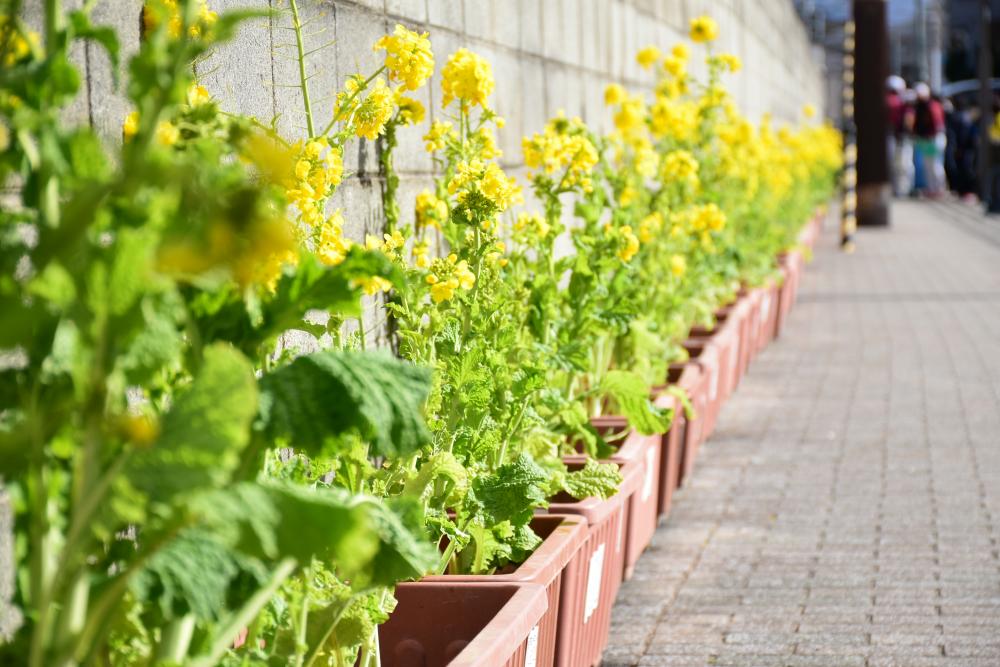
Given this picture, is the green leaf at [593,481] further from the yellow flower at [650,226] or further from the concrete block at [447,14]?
the yellow flower at [650,226]

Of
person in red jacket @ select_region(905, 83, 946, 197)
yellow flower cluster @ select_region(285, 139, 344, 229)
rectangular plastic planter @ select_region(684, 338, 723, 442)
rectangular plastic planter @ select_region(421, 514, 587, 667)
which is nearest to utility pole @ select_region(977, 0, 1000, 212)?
person in red jacket @ select_region(905, 83, 946, 197)

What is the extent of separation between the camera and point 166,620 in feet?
5.18

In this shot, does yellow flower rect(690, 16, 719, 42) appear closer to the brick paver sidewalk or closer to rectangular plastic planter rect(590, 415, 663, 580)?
the brick paver sidewalk

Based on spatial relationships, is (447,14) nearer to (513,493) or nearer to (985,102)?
(513,493)

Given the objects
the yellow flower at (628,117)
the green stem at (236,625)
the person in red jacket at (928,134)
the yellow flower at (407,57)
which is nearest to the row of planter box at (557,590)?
the green stem at (236,625)

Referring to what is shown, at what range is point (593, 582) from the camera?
318cm

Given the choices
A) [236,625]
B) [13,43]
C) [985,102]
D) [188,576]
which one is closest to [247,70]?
[13,43]

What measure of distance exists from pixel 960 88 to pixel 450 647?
4177 centimetres

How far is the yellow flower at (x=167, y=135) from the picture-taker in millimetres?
1684

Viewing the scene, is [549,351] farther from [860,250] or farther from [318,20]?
[860,250]

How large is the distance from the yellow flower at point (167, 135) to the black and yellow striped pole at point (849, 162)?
48.8ft

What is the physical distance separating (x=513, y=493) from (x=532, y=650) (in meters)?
0.38

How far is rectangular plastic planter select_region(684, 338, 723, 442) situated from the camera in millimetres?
5473

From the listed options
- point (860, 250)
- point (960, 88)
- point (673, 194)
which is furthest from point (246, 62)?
point (960, 88)
